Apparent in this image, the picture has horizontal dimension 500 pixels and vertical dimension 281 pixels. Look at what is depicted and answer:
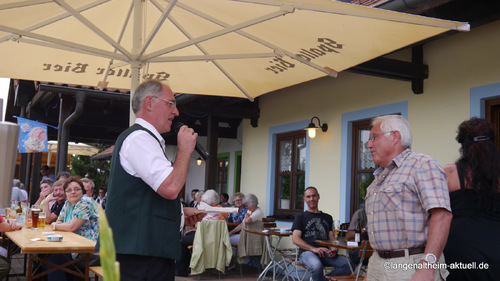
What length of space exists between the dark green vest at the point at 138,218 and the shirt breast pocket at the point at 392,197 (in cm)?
102

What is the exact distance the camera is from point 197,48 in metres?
4.78

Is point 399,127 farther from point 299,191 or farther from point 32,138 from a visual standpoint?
point 32,138

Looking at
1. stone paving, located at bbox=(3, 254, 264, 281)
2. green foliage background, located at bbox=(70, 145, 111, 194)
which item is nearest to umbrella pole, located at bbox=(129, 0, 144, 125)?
stone paving, located at bbox=(3, 254, 264, 281)

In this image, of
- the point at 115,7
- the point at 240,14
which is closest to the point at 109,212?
the point at 240,14

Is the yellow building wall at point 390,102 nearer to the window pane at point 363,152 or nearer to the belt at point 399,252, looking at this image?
the window pane at point 363,152

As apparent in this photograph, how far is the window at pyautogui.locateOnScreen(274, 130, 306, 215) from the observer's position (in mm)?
9273

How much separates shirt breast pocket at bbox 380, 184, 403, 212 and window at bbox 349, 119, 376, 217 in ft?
16.7

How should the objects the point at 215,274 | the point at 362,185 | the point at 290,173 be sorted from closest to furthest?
the point at 362,185, the point at 215,274, the point at 290,173

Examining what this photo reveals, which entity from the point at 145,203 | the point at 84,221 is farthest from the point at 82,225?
the point at 145,203

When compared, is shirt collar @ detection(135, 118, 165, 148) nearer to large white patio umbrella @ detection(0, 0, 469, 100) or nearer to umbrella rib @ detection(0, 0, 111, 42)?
large white patio umbrella @ detection(0, 0, 469, 100)

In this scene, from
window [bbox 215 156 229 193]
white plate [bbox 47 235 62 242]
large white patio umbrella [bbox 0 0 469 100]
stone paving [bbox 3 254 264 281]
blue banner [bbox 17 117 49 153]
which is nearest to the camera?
large white patio umbrella [bbox 0 0 469 100]

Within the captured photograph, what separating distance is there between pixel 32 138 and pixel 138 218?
8.21 metres

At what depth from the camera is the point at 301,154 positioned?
30.5 feet

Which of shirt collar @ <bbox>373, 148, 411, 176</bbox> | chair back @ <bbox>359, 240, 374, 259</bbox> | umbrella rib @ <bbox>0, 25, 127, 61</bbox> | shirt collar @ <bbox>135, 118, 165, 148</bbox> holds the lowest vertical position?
chair back @ <bbox>359, 240, 374, 259</bbox>
